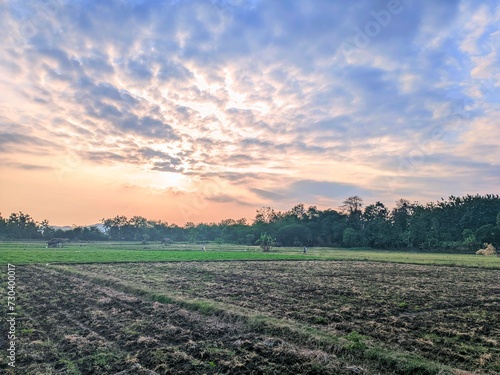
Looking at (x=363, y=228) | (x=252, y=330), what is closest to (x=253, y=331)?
(x=252, y=330)

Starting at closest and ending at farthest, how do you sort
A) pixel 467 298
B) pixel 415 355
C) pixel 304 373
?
pixel 304 373 < pixel 415 355 < pixel 467 298

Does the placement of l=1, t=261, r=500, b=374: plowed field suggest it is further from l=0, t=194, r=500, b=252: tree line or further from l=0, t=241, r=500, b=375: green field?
l=0, t=194, r=500, b=252: tree line

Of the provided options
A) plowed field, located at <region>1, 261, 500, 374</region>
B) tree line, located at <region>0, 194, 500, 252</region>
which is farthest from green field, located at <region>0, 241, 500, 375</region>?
tree line, located at <region>0, 194, 500, 252</region>

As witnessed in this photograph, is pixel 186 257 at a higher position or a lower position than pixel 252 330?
lower

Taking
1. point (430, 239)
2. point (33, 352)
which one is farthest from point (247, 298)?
point (430, 239)

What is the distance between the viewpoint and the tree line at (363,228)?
78.1m

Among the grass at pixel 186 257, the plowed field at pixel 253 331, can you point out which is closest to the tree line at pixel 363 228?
the grass at pixel 186 257

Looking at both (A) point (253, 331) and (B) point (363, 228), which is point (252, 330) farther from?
(B) point (363, 228)

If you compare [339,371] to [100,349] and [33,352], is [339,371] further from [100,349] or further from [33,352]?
[33,352]

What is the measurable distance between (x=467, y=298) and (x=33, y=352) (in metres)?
17.1

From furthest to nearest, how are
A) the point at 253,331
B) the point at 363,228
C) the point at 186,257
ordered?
1. the point at 363,228
2. the point at 186,257
3. the point at 253,331

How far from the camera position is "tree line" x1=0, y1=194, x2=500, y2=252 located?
78.1 meters

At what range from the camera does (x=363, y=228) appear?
99062mm

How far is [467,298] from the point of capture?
53.2 ft
